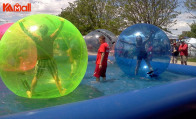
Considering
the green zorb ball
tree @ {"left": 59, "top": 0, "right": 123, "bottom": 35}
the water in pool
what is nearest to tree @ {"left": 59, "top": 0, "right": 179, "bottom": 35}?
tree @ {"left": 59, "top": 0, "right": 123, "bottom": 35}

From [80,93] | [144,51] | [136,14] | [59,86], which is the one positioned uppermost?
[136,14]

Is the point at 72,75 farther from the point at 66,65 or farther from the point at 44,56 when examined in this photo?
the point at 44,56

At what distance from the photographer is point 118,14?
20000 mm

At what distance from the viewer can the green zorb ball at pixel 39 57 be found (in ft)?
10.1

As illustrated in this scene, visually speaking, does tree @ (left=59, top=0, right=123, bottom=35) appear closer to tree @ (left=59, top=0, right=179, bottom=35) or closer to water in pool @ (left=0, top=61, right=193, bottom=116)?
tree @ (left=59, top=0, right=179, bottom=35)

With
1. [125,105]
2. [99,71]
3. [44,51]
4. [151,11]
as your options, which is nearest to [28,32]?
[44,51]

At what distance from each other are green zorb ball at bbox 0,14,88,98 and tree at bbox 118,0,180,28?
1594cm

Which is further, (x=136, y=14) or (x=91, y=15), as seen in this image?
(x=91, y=15)

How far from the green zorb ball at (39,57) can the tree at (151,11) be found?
15944 mm

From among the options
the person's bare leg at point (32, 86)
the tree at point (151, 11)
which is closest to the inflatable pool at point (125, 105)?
the person's bare leg at point (32, 86)

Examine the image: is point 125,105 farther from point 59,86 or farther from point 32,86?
point 32,86

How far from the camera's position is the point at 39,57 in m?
3.10

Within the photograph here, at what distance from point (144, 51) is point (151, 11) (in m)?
14.1

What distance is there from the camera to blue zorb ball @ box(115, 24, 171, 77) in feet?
17.0
